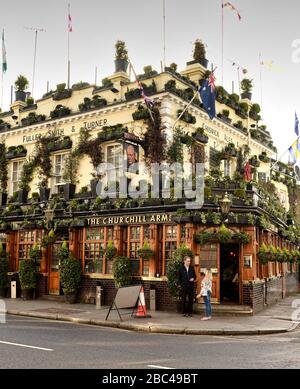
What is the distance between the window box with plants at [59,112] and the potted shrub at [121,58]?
318 cm

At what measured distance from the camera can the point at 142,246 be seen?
18109mm

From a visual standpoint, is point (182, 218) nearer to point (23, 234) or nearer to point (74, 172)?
point (74, 172)

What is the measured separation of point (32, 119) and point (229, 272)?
41.8 ft

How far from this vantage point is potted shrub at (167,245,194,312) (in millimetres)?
16484

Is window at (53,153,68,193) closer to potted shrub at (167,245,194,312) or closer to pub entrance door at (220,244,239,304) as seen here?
potted shrub at (167,245,194,312)

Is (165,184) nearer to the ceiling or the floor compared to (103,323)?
nearer to the ceiling

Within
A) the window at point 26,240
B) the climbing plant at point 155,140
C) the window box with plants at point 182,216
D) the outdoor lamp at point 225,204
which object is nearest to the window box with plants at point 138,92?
the climbing plant at point 155,140

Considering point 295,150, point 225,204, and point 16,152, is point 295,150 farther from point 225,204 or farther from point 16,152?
point 16,152

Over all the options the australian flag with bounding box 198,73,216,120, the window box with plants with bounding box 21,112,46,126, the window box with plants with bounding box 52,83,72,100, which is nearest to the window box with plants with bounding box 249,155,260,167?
the australian flag with bounding box 198,73,216,120

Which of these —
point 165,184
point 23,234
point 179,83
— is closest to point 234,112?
point 179,83

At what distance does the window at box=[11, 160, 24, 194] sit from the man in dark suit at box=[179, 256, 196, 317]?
1234 cm

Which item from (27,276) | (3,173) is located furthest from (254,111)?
(27,276)

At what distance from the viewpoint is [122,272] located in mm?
18203
